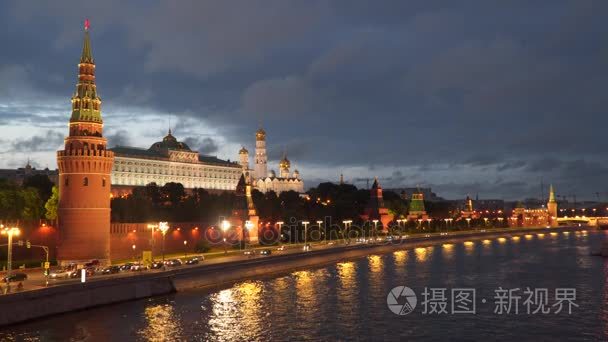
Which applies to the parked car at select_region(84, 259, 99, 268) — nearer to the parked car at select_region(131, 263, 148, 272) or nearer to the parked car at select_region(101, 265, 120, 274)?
the parked car at select_region(131, 263, 148, 272)

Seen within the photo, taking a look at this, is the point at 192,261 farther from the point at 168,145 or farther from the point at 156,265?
the point at 168,145

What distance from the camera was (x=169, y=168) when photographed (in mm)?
161500

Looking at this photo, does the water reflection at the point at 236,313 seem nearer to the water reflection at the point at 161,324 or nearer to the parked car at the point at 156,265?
the water reflection at the point at 161,324

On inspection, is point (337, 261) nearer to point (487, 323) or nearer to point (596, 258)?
point (596, 258)

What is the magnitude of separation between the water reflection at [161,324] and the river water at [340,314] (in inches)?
2.1

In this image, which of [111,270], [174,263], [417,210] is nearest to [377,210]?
[417,210]

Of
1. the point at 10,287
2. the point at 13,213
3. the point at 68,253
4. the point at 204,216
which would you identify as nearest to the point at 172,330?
the point at 10,287

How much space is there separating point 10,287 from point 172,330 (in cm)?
1366

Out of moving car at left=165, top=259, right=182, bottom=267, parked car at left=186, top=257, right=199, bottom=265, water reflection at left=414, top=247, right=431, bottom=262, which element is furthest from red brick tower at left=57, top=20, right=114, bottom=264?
water reflection at left=414, top=247, right=431, bottom=262

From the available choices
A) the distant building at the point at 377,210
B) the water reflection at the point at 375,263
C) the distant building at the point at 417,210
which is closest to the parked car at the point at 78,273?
the water reflection at the point at 375,263

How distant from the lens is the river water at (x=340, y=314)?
35.1 m

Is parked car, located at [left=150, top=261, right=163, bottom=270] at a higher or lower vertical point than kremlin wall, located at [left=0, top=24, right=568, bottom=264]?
lower

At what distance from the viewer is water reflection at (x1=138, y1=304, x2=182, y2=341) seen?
34844 mm
